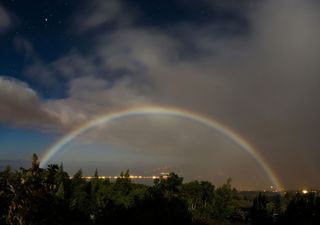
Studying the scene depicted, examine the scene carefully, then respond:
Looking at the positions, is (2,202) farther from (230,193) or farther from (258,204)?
(258,204)

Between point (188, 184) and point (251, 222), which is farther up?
point (188, 184)

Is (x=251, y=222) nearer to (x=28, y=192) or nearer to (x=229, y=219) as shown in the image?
(x=229, y=219)

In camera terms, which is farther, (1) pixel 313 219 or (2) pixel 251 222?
(2) pixel 251 222

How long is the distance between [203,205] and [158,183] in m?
28.5

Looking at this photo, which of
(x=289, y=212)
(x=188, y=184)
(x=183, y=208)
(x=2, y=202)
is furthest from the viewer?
(x=188, y=184)

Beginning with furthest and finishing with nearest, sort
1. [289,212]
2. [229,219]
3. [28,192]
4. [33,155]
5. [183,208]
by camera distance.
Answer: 1. [229,219]
2. [289,212]
3. [183,208]
4. [33,155]
5. [28,192]

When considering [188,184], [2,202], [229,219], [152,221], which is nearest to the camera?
[2,202]

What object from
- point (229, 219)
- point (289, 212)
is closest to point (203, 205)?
point (229, 219)

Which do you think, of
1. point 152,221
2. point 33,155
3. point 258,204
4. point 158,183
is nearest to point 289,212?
point 258,204

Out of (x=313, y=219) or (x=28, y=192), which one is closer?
(x=28, y=192)

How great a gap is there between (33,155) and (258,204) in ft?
378

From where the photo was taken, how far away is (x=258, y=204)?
487 feet

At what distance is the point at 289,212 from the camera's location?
120 metres

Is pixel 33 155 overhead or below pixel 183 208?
overhead
